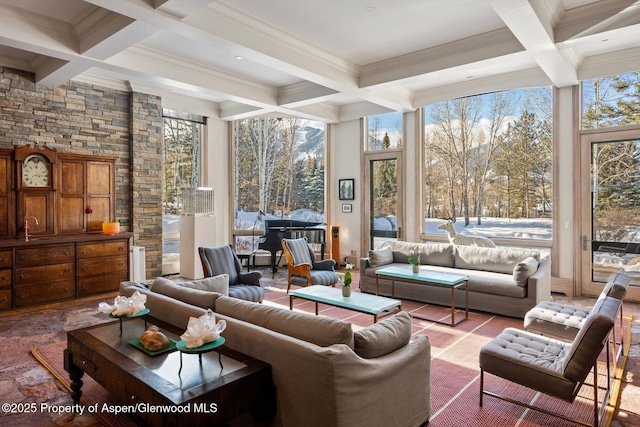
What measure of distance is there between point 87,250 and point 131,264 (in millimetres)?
790

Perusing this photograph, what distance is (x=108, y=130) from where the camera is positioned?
662cm

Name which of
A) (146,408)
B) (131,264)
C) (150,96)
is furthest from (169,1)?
(131,264)

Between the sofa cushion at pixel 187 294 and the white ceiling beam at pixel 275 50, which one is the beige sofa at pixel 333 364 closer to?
the sofa cushion at pixel 187 294

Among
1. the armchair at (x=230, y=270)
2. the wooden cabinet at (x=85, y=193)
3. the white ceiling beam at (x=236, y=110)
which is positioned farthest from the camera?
the white ceiling beam at (x=236, y=110)

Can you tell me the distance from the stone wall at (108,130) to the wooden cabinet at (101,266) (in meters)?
0.73

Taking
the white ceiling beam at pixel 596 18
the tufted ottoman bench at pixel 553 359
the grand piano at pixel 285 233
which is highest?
the white ceiling beam at pixel 596 18

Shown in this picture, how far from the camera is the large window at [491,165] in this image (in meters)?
6.46

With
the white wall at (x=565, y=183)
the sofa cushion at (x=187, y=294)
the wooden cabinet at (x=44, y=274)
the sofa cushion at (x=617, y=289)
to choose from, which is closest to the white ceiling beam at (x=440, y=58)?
the white wall at (x=565, y=183)

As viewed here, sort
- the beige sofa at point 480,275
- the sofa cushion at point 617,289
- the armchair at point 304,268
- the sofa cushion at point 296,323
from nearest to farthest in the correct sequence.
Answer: the sofa cushion at point 296,323, the sofa cushion at point 617,289, the beige sofa at point 480,275, the armchair at point 304,268

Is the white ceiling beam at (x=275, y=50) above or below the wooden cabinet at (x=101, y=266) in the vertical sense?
above

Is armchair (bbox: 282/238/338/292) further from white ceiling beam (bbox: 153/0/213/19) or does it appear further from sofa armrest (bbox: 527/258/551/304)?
white ceiling beam (bbox: 153/0/213/19)

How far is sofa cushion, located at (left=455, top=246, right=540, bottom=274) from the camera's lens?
5.46 metres

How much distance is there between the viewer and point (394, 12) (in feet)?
14.3

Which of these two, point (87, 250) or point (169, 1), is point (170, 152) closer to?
point (87, 250)
